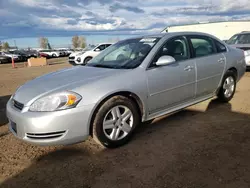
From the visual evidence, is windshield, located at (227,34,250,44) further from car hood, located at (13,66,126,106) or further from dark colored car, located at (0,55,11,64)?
dark colored car, located at (0,55,11,64)

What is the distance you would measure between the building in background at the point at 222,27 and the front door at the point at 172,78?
37696mm

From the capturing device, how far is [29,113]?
2.67 meters

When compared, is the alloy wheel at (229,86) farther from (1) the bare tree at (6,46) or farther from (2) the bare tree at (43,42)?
(2) the bare tree at (43,42)

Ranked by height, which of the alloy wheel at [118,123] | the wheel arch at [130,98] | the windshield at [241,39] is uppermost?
the windshield at [241,39]

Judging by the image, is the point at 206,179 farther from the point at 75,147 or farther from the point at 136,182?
the point at 75,147

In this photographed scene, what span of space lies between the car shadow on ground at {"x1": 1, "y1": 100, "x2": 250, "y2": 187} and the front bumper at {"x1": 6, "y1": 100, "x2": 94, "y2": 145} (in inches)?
12.9

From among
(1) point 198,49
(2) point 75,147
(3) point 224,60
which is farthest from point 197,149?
(3) point 224,60

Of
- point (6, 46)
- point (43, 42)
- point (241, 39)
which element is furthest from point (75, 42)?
point (241, 39)

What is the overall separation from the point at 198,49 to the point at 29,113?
9.93 feet

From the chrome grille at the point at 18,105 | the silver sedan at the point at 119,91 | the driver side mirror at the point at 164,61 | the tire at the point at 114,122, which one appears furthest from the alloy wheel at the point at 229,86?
the chrome grille at the point at 18,105

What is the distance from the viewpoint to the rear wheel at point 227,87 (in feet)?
15.3

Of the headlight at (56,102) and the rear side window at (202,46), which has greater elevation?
the rear side window at (202,46)

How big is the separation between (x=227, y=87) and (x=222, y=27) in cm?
3808

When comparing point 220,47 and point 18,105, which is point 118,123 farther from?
point 220,47
